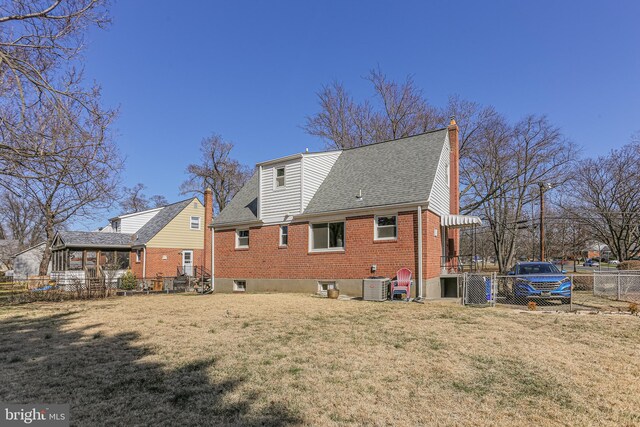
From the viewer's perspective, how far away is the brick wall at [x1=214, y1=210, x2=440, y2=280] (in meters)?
14.9

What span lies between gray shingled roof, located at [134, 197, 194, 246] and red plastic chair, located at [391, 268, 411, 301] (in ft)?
77.7

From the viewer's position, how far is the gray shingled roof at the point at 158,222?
1250 inches

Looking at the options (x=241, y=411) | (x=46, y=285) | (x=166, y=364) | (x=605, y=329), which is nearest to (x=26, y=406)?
(x=166, y=364)

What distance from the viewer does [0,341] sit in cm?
787

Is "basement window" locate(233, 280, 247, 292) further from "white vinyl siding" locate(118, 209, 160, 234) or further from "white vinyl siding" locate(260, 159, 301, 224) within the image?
"white vinyl siding" locate(118, 209, 160, 234)

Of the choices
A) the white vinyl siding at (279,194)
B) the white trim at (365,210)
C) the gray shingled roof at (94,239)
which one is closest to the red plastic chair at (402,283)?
the white trim at (365,210)

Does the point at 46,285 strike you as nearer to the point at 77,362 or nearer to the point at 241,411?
the point at 77,362

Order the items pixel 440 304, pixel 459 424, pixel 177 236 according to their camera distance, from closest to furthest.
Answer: pixel 459 424
pixel 440 304
pixel 177 236

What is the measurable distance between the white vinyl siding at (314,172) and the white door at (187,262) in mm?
18237

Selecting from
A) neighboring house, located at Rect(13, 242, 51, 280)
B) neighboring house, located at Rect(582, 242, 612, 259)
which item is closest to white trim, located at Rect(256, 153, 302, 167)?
neighboring house, located at Rect(13, 242, 51, 280)

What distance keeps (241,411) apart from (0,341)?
6.97 metres

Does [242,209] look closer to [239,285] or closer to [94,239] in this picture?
[239,285]

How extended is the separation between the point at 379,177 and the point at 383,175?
207 mm

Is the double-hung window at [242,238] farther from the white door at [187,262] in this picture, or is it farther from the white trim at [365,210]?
the white door at [187,262]
